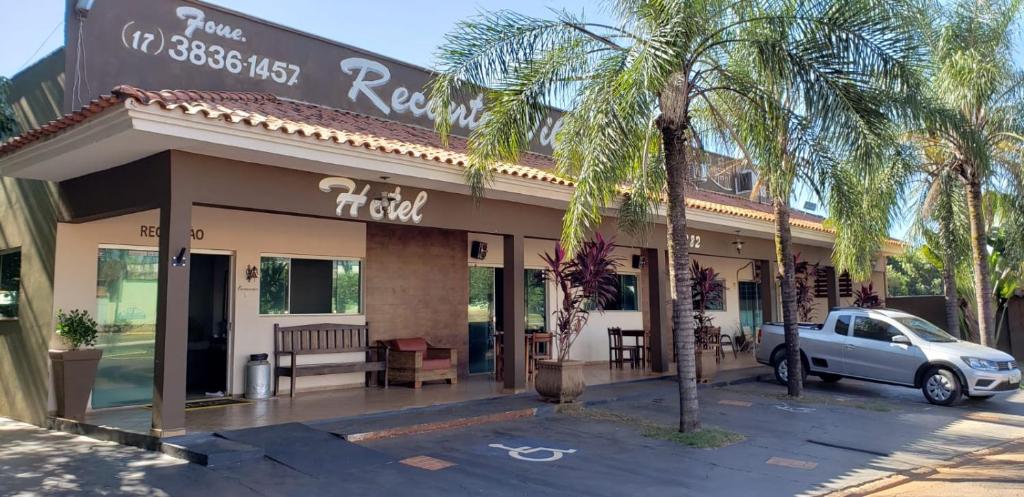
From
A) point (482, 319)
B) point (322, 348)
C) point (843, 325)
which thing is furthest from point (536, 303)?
point (843, 325)

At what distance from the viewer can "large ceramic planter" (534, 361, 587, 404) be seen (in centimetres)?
998

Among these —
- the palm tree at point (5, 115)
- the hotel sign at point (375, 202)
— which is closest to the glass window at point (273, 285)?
the hotel sign at point (375, 202)

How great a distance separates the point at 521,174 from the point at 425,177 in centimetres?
161

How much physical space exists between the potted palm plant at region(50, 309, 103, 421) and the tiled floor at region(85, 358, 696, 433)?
272 mm

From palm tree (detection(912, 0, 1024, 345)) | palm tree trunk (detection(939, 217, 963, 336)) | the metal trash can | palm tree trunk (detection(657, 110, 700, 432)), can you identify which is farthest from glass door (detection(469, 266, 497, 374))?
palm tree trunk (detection(939, 217, 963, 336))

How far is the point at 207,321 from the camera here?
1088 centimetres

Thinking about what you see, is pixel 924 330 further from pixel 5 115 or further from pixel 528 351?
pixel 5 115

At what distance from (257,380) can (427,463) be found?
454cm

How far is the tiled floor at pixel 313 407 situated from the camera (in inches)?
329

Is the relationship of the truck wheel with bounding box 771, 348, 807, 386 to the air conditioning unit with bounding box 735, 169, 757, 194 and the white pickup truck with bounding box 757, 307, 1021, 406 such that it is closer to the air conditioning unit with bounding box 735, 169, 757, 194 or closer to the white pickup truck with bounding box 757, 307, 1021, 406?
the white pickup truck with bounding box 757, 307, 1021, 406

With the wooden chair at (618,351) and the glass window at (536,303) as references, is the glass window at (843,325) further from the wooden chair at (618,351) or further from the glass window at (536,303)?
the glass window at (536,303)

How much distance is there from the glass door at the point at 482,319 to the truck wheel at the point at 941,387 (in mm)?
7825

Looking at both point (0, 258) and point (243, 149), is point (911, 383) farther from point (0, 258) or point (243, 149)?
point (0, 258)

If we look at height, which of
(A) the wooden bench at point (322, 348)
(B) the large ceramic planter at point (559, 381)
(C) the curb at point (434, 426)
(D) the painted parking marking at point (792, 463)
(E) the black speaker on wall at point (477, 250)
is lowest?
(D) the painted parking marking at point (792, 463)
